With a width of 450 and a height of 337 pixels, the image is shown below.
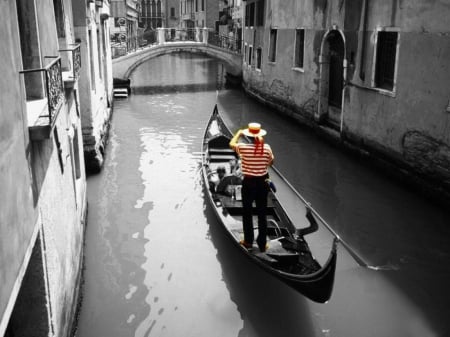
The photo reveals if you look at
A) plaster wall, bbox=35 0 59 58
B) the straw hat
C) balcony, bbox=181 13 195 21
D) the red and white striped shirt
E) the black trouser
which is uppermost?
balcony, bbox=181 13 195 21

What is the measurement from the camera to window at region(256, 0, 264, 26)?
14875 millimetres

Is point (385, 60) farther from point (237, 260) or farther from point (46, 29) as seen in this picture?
point (46, 29)

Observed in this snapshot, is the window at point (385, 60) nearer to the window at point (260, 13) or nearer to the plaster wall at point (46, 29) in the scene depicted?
the plaster wall at point (46, 29)

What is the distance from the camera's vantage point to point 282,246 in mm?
4543

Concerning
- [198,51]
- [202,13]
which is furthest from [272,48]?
[202,13]

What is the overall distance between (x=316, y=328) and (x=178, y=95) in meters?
13.1

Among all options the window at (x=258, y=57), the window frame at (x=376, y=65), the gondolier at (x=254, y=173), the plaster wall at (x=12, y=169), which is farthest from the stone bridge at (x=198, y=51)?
the plaster wall at (x=12, y=169)

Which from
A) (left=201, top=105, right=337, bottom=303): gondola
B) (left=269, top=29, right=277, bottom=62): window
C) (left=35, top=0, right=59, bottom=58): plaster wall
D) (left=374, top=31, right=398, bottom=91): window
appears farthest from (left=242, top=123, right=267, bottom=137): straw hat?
(left=269, top=29, right=277, bottom=62): window

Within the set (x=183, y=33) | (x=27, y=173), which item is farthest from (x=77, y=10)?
(x=183, y=33)

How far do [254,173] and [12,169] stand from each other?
7.93ft

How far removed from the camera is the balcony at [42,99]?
2.67 m

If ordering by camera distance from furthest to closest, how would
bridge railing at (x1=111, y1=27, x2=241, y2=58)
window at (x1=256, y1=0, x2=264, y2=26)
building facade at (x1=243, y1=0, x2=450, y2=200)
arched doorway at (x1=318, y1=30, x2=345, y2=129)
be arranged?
bridge railing at (x1=111, y1=27, x2=241, y2=58) → window at (x1=256, y1=0, x2=264, y2=26) → arched doorway at (x1=318, y1=30, x2=345, y2=129) → building facade at (x1=243, y1=0, x2=450, y2=200)

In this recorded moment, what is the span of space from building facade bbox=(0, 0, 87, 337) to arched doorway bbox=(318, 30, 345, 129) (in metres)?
6.92

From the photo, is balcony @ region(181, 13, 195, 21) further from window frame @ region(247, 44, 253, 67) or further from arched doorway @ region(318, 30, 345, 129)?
arched doorway @ region(318, 30, 345, 129)
